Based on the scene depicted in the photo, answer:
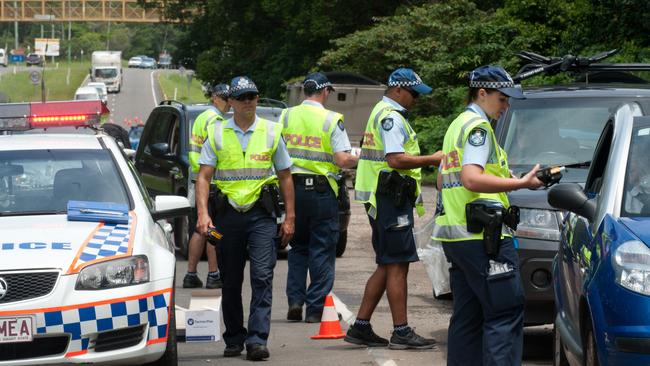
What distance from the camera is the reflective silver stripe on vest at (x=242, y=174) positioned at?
9086mm

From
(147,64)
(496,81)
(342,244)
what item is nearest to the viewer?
(496,81)

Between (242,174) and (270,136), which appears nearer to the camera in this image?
(242,174)

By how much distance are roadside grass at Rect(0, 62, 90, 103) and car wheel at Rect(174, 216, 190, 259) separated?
66723mm

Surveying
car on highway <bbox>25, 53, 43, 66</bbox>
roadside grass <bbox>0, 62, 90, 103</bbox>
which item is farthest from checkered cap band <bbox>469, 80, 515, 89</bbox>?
car on highway <bbox>25, 53, 43, 66</bbox>

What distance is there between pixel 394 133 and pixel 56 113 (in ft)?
9.62

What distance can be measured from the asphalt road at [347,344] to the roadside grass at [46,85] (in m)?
70.6

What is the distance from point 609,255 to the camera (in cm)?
611

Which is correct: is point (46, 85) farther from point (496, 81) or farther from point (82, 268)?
point (496, 81)

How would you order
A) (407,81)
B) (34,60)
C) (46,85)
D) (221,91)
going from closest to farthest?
(407,81)
(221,91)
(46,85)
(34,60)

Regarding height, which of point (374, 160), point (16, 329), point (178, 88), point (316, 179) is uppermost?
point (374, 160)

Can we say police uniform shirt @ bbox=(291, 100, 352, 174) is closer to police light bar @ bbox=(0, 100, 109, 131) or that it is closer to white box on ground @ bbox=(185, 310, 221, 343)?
police light bar @ bbox=(0, 100, 109, 131)

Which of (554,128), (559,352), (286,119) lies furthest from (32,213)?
(554,128)

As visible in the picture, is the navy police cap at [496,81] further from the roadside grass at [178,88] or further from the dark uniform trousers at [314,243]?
the roadside grass at [178,88]

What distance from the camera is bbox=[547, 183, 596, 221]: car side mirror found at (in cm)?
673
